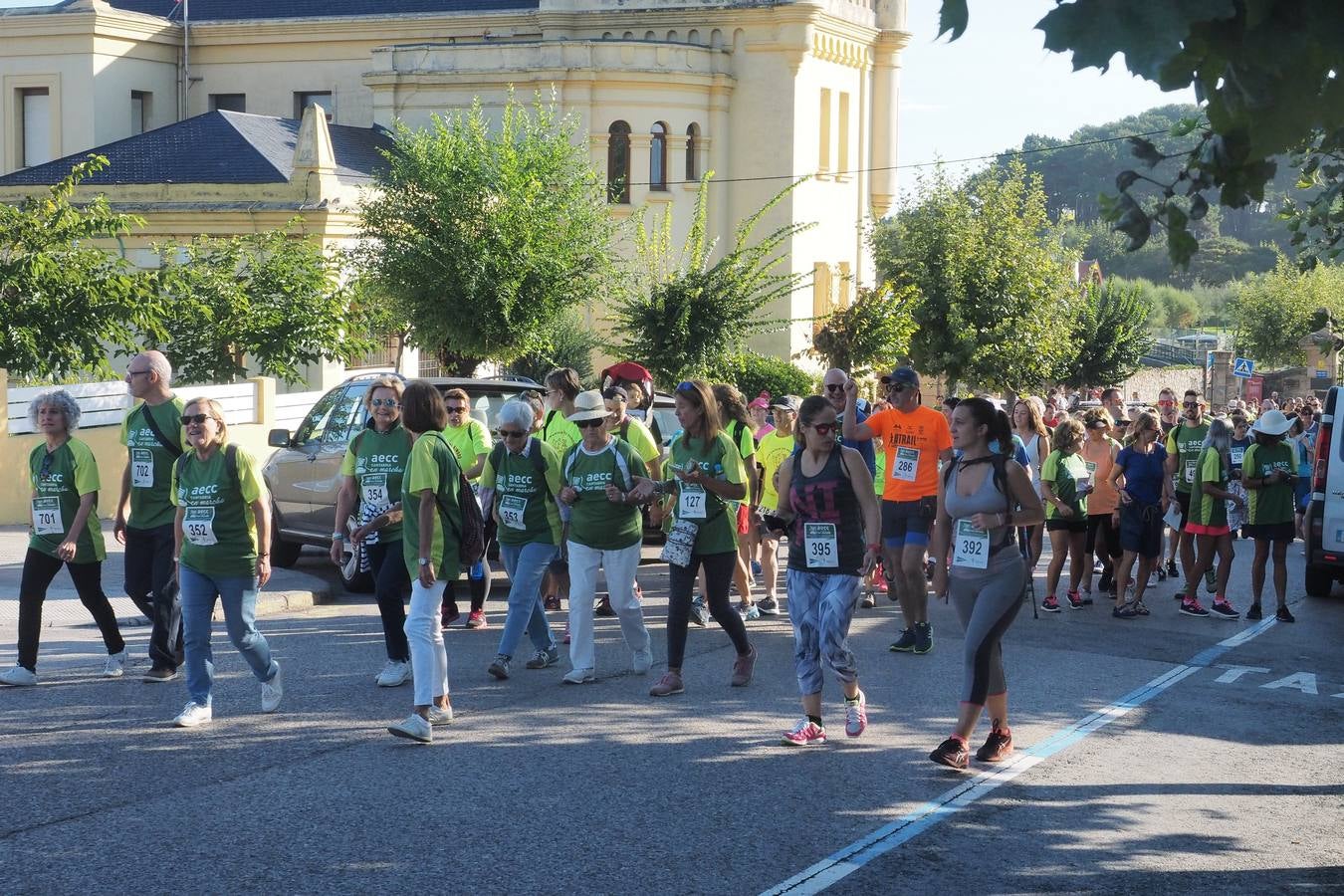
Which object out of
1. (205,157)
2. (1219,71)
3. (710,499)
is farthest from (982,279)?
(1219,71)

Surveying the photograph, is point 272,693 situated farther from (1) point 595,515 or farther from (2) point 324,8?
(2) point 324,8

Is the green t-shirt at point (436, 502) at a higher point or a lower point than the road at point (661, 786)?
higher

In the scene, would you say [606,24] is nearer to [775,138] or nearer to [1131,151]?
[775,138]

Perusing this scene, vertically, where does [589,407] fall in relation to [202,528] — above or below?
above

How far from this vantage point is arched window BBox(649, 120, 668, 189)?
4291 cm

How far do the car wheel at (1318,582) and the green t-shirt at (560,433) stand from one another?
7.87 meters

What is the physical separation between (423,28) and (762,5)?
10.1 metres

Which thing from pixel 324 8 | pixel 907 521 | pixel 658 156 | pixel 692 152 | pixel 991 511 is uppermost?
pixel 324 8

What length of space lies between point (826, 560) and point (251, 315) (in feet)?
52.2

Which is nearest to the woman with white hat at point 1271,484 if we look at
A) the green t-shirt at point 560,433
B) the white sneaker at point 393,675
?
the green t-shirt at point 560,433

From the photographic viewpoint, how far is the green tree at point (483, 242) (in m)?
27.8

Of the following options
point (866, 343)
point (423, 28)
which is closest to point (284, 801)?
point (866, 343)

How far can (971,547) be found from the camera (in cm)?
785

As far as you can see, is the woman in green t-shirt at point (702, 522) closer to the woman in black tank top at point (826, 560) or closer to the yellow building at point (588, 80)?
the woman in black tank top at point (826, 560)
